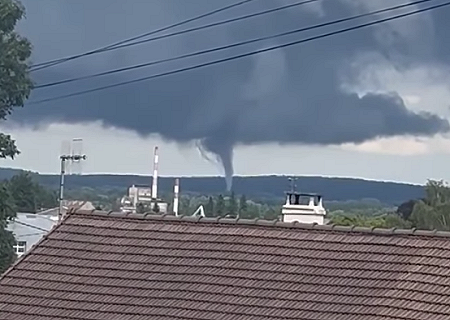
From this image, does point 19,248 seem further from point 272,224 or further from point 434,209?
point 272,224

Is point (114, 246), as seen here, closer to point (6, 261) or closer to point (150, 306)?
point (150, 306)

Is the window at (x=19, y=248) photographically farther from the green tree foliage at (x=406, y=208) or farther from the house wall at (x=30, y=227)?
the green tree foliage at (x=406, y=208)

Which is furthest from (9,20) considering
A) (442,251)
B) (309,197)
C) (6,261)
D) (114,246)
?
(442,251)

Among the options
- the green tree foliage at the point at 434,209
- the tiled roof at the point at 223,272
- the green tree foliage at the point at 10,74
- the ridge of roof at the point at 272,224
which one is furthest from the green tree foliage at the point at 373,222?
the tiled roof at the point at 223,272

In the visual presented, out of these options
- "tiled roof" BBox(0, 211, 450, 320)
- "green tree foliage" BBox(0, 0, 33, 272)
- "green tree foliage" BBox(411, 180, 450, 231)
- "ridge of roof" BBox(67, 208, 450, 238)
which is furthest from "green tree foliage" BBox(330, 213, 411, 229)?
"tiled roof" BBox(0, 211, 450, 320)

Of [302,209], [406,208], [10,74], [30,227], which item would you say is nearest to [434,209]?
[406,208]

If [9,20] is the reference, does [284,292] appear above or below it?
below
